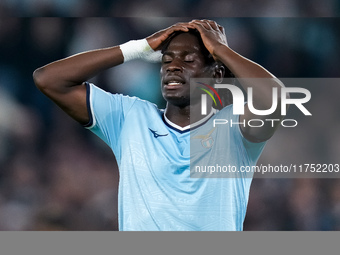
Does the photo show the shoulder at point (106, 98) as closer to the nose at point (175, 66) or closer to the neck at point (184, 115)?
the neck at point (184, 115)

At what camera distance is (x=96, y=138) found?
13.9ft

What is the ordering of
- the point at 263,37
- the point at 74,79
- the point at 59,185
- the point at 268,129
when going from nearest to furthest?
the point at 268,129 < the point at 74,79 < the point at 59,185 < the point at 263,37

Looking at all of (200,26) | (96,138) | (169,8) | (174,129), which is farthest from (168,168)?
(169,8)

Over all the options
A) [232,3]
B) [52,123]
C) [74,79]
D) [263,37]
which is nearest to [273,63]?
[263,37]

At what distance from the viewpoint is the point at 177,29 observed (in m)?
2.45

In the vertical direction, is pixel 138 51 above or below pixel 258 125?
above

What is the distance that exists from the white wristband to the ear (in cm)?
31

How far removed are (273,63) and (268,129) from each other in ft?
7.05

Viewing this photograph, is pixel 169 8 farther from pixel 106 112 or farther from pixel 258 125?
pixel 258 125

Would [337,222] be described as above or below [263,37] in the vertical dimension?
below

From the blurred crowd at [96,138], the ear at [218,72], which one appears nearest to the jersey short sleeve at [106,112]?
the ear at [218,72]

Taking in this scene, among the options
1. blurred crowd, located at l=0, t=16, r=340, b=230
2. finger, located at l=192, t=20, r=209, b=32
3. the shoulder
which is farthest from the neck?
blurred crowd, located at l=0, t=16, r=340, b=230

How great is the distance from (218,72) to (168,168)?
2.14ft

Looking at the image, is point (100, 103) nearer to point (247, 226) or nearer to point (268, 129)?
point (268, 129)
